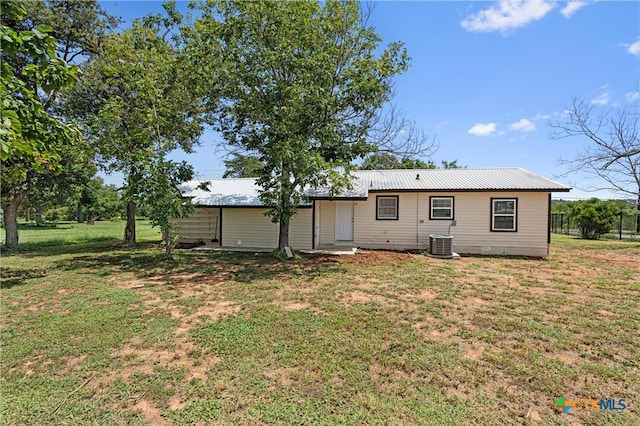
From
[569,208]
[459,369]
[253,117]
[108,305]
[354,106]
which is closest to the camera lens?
[459,369]

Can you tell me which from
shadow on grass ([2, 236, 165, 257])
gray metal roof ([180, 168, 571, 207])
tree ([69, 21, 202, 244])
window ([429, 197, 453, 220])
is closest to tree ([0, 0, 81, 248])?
tree ([69, 21, 202, 244])

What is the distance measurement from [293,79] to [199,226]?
8040 millimetres

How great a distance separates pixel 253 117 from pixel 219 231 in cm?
620

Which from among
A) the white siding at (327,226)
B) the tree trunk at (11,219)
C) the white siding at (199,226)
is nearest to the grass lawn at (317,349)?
the white siding at (327,226)

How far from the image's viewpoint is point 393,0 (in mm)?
8383

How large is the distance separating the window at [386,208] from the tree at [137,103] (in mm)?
7428

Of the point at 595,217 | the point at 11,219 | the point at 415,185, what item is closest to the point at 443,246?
the point at 415,185

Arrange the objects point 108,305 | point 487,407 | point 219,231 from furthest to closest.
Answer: point 219,231
point 108,305
point 487,407

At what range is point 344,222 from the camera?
43.1 feet

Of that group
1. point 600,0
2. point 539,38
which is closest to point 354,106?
point 539,38

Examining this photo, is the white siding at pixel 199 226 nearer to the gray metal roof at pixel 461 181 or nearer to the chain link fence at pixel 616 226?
the gray metal roof at pixel 461 181

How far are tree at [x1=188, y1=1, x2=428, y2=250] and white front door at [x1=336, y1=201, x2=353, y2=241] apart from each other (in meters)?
3.37

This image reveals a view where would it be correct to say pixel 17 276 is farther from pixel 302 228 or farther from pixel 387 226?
pixel 387 226

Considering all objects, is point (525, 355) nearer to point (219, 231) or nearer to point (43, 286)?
point (43, 286)
